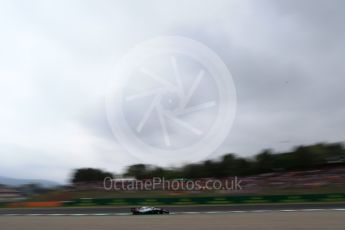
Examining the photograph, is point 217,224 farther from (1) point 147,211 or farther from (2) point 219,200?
(2) point 219,200

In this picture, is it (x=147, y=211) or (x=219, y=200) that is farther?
(x=219, y=200)

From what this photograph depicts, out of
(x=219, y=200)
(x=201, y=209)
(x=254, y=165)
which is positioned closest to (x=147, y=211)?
(x=201, y=209)

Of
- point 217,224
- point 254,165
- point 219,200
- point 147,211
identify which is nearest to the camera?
point 217,224

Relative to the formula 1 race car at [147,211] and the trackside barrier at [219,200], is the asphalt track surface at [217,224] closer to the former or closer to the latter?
the formula 1 race car at [147,211]

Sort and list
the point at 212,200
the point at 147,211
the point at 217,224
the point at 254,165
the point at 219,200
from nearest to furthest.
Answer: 1. the point at 217,224
2. the point at 147,211
3. the point at 219,200
4. the point at 212,200
5. the point at 254,165

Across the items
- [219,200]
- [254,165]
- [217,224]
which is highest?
[254,165]

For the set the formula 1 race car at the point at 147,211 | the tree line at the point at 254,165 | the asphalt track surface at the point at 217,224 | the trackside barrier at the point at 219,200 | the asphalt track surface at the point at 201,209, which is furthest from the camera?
the tree line at the point at 254,165

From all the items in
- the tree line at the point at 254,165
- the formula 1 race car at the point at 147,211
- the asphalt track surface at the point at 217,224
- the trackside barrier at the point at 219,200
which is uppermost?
the tree line at the point at 254,165

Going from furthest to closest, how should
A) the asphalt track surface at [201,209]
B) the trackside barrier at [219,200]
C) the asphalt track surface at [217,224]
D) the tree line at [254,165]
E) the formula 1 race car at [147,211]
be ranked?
the tree line at [254,165] < the trackside barrier at [219,200] < the formula 1 race car at [147,211] < the asphalt track surface at [201,209] < the asphalt track surface at [217,224]

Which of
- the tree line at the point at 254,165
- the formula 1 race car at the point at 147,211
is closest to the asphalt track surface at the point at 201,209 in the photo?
the formula 1 race car at the point at 147,211

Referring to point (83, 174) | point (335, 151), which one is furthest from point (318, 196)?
point (83, 174)

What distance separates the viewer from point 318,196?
32.2m

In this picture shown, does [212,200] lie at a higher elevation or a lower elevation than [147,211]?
higher

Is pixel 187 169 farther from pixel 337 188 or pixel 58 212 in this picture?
pixel 58 212
